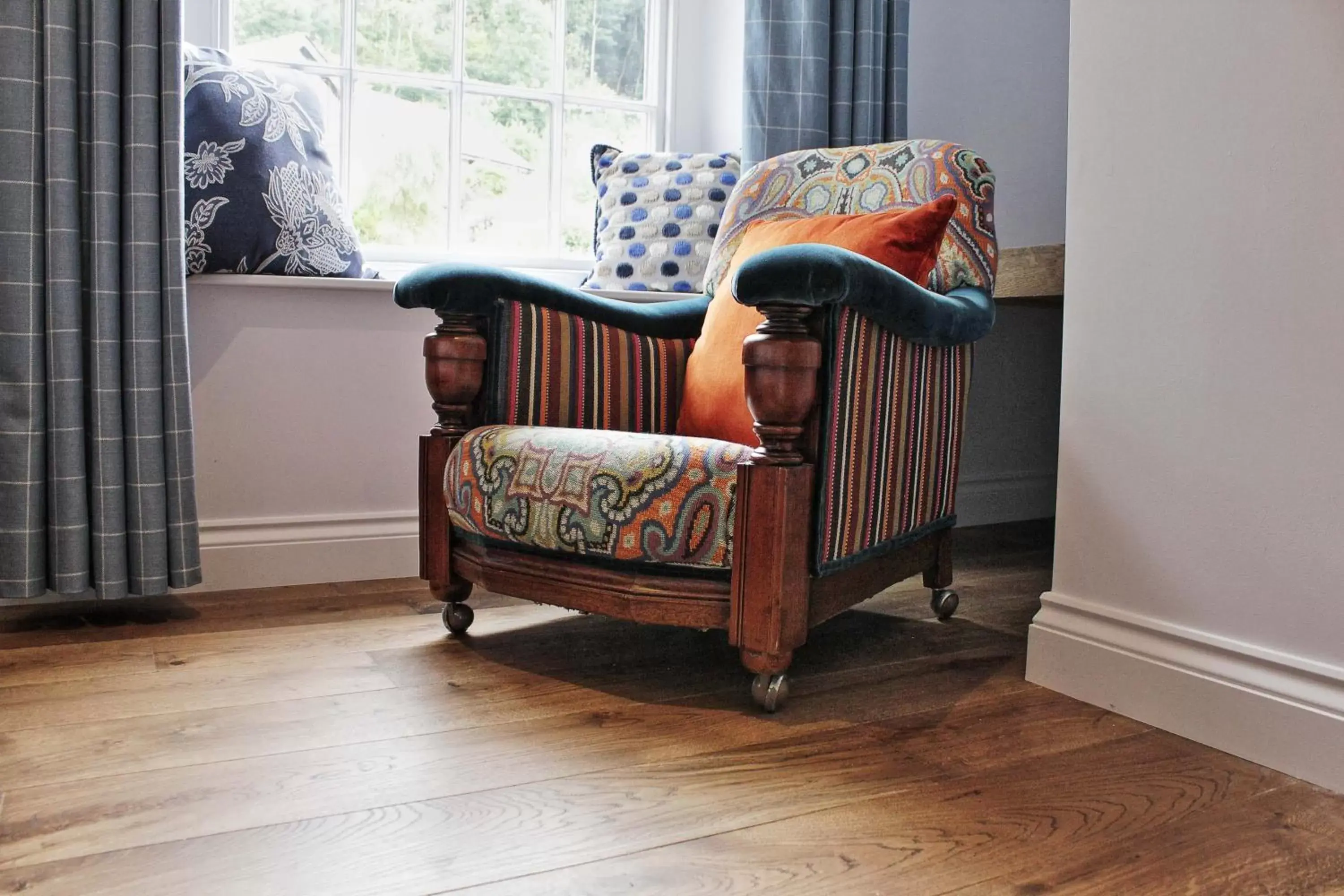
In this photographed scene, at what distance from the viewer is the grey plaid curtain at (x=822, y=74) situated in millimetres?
2557

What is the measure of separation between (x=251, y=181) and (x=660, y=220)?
92cm

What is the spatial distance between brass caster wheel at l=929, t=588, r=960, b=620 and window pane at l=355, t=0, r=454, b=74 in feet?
5.59

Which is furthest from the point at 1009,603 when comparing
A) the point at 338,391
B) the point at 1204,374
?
the point at 338,391

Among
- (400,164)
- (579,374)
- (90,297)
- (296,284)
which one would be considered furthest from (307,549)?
(400,164)

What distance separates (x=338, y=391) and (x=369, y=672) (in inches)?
31.6

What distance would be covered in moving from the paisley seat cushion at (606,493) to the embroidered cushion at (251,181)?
0.75 m

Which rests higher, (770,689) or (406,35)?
(406,35)

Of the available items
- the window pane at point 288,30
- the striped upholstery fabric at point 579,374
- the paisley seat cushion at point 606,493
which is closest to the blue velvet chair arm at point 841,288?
the paisley seat cushion at point 606,493

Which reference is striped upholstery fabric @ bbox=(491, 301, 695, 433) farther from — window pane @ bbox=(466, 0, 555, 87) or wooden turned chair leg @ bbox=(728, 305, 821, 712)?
window pane @ bbox=(466, 0, 555, 87)

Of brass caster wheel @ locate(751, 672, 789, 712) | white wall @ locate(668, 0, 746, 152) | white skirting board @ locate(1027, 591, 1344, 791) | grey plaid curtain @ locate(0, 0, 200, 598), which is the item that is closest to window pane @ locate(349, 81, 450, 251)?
white wall @ locate(668, 0, 746, 152)

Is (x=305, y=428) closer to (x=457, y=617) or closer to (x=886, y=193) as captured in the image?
(x=457, y=617)

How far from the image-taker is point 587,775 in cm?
128

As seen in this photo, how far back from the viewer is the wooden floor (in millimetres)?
1059

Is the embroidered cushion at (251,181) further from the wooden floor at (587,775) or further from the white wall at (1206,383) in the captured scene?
the white wall at (1206,383)
